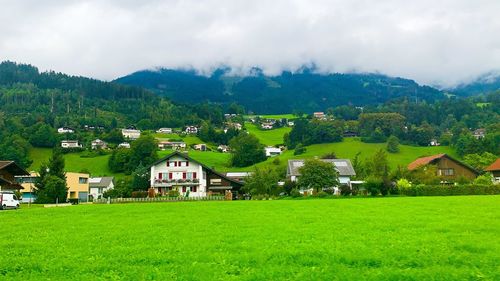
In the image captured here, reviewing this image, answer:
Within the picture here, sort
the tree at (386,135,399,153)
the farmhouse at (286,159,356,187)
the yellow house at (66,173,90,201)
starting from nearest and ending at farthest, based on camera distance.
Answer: the farmhouse at (286,159,356,187)
the yellow house at (66,173,90,201)
the tree at (386,135,399,153)

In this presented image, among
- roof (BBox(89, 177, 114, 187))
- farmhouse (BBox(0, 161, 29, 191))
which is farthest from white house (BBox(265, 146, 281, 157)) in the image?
farmhouse (BBox(0, 161, 29, 191))

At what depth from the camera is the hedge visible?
67812 millimetres

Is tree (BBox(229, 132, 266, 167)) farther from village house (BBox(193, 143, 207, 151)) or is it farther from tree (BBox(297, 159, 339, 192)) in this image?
tree (BBox(297, 159, 339, 192))

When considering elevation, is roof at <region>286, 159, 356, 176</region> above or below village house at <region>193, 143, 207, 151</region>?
below

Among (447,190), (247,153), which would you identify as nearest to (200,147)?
(247,153)

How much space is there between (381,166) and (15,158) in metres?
110

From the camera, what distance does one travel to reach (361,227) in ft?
69.7

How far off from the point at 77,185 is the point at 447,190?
267 ft

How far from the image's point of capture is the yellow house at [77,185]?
4333 inches

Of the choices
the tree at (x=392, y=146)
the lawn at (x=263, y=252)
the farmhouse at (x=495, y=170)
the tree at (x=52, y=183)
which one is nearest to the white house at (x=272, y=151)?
the tree at (x=392, y=146)

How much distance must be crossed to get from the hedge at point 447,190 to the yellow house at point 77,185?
74985 mm

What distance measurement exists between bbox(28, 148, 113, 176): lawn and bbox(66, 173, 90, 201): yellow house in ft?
98.0

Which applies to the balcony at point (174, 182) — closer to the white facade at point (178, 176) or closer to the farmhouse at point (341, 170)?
the white facade at point (178, 176)

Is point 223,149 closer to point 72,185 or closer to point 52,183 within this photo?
point 72,185
